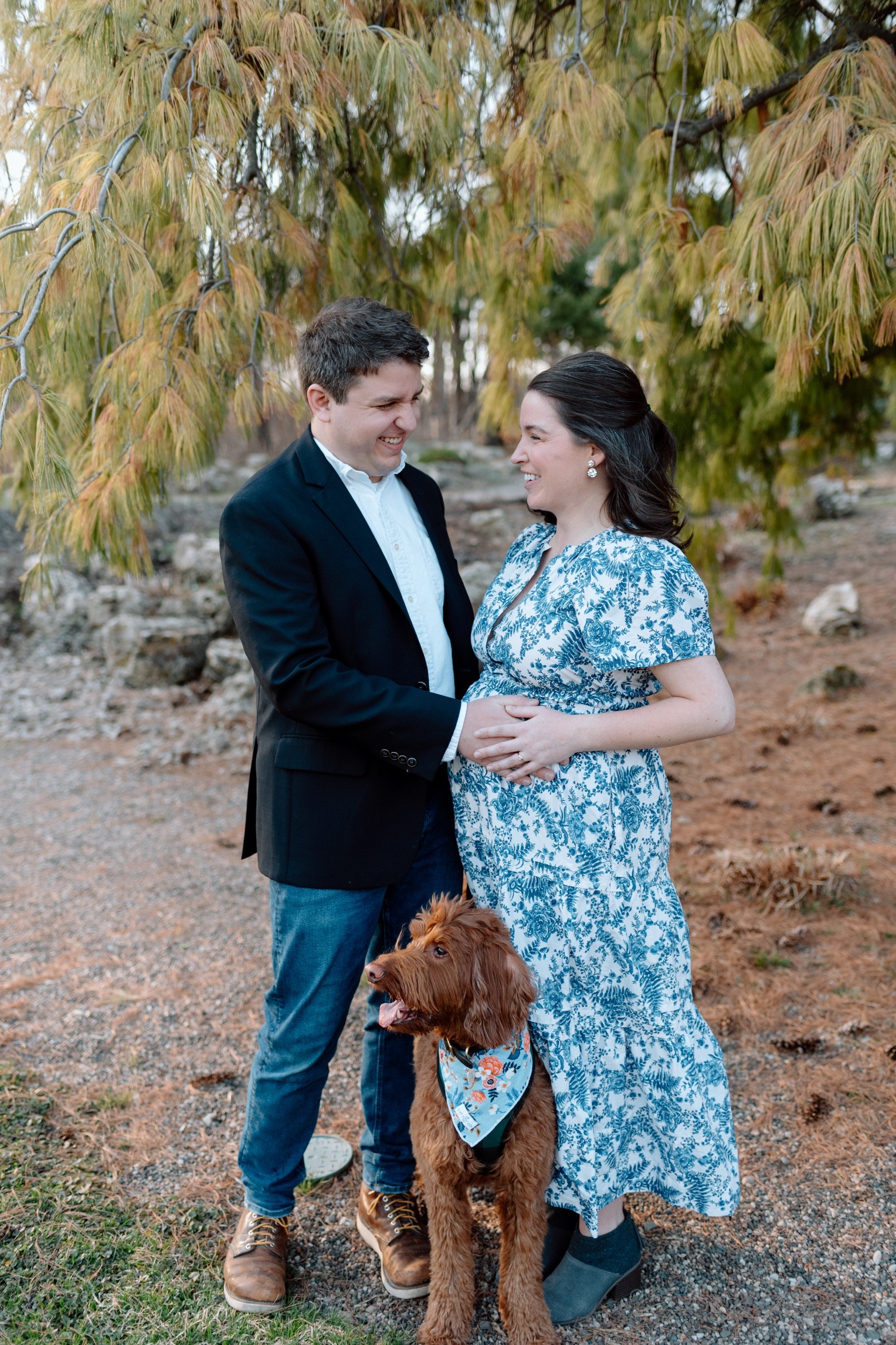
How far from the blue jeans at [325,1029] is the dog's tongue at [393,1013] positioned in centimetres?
20

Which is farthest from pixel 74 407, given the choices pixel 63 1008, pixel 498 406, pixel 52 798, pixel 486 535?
pixel 486 535

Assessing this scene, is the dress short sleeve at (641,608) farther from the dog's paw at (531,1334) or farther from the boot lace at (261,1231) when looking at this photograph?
the boot lace at (261,1231)

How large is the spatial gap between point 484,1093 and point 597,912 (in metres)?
0.47

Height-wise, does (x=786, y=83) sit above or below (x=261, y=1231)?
above

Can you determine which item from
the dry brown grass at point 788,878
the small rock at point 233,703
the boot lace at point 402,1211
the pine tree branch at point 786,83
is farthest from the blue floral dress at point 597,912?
the small rock at point 233,703

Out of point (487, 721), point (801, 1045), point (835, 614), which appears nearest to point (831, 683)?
point (835, 614)

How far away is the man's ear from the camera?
7.36ft

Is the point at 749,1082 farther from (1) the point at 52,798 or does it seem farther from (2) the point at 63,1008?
(1) the point at 52,798

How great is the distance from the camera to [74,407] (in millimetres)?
3193

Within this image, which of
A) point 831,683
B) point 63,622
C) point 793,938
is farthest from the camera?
point 63,622

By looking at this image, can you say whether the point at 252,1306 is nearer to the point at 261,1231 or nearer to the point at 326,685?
the point at 261,1231

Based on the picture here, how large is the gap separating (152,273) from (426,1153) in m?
2.41

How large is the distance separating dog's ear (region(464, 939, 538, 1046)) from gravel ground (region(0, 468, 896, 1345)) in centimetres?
82

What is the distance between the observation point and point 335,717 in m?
2.16
